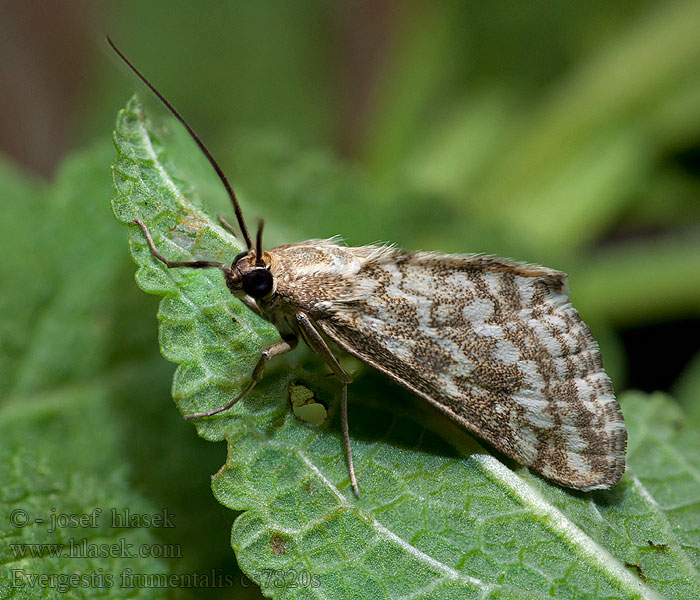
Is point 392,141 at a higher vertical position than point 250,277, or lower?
higher

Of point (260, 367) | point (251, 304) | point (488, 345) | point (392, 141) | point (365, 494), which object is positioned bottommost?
point (365, 494)

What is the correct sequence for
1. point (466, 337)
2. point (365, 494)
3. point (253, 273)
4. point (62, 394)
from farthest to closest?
1. point (62, 394)
2. point (466, 337)
3. point (253, 273)
4. point (365, 494)

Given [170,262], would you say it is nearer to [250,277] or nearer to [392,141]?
[250,277]

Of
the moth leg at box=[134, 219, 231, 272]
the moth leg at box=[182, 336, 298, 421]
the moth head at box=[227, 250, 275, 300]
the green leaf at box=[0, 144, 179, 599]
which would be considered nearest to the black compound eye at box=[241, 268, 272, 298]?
the moth head at box=[227, 250, 275, 300]

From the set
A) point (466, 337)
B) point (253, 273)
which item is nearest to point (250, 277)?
point (253, 273)

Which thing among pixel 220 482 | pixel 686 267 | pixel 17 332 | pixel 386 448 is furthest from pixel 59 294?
pixel 686 267

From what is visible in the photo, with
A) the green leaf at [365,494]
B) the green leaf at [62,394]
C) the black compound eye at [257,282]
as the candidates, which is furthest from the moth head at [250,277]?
the green leaf at [62,394]

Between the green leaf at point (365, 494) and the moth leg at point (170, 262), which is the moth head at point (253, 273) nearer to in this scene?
the moth leg at point (170, 262)

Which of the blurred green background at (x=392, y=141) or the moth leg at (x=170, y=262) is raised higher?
the blurred green background at (x=392, y=141)
